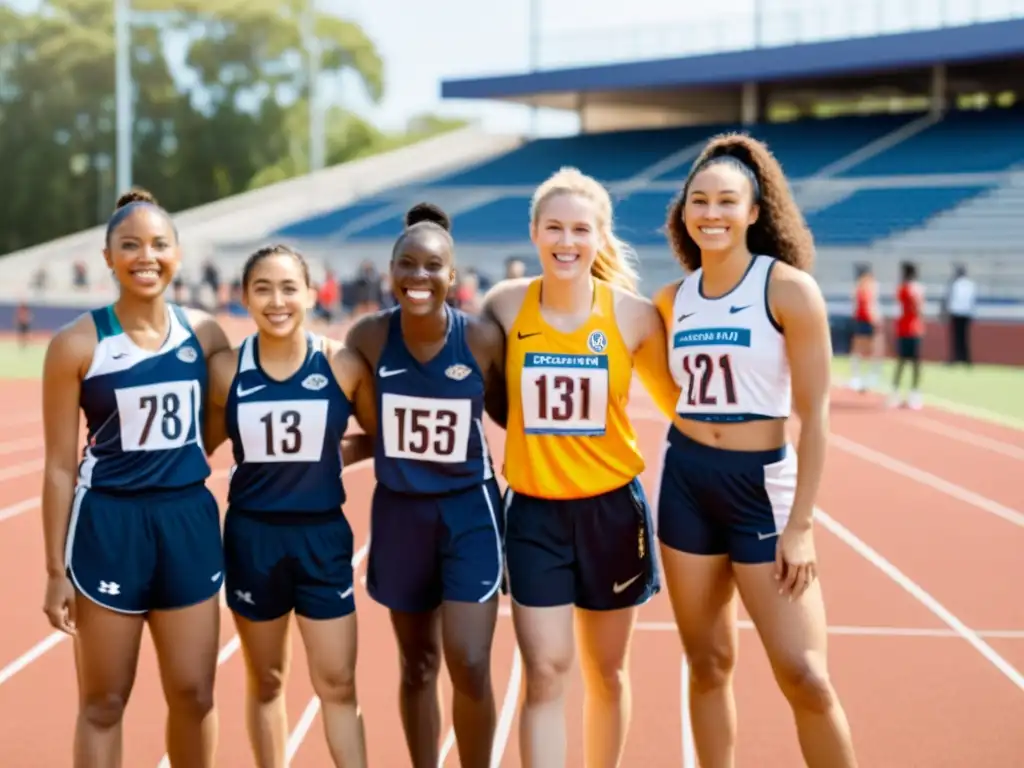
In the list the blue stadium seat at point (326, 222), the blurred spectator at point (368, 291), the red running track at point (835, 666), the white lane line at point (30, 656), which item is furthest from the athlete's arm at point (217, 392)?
the blue stadium seat at point (326, 222)

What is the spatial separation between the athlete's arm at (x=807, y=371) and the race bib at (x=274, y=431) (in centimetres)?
138

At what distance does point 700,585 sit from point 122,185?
31467 millimetres

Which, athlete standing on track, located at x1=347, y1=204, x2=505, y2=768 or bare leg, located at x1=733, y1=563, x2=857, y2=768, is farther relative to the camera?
athlete standing on track, located at x1=347, y1=204, x2=505, y2=768

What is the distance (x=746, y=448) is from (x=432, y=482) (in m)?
0.91

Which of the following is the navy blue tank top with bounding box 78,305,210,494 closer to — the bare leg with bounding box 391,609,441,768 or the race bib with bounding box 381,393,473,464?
the race bib with bounding box 381,393,473,464

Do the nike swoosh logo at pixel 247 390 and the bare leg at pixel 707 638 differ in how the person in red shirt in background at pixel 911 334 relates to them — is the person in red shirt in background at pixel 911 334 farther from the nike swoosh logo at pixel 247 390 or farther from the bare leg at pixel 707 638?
the nike swoosh logo at pixel 247 390

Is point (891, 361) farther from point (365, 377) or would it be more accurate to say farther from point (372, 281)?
point (365, 377)

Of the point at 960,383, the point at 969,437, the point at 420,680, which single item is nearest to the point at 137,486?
the point at 420,680

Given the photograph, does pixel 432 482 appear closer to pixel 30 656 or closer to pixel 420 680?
pixel 420 680

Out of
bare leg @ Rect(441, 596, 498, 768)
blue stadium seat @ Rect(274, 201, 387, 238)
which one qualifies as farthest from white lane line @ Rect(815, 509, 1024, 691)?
blue stadium seat @ Rect(274, 201, 387, 238)

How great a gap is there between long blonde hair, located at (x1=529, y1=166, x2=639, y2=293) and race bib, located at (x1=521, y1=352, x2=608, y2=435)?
1.22 feet

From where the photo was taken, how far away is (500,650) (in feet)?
18.2

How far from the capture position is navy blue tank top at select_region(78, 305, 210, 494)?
3361 mm

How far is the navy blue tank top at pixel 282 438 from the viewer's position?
3525mm
